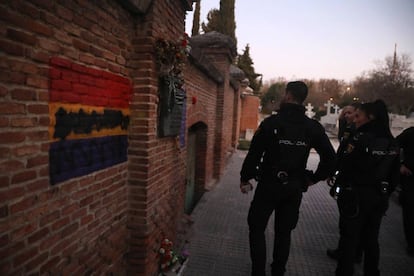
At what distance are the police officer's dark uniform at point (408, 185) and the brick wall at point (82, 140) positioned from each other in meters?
3.36

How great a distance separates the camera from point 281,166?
290 cm

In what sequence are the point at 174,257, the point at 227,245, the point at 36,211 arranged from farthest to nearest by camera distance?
the point at 227,245 → the point at 174,257 → the point at 36,211

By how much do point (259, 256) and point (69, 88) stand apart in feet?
8.13

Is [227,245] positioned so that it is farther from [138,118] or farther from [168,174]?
[138,118]

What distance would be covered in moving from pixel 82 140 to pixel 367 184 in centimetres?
293

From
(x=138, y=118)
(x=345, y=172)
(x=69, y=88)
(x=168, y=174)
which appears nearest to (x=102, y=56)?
(x=69, y=88)

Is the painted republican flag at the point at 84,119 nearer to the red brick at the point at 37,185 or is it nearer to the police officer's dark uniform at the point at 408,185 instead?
the red brick at the point at 37,185

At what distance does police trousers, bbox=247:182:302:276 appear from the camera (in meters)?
2.91

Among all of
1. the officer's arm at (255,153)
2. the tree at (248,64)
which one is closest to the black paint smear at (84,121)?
the officer's arm at (255,153)

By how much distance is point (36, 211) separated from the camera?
167cm

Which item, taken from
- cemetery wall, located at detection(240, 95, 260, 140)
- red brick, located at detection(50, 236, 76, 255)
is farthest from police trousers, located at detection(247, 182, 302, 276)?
cemetery wall, located at detection(240, 95, 260, 140)

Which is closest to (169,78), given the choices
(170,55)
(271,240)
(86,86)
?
(170,55)

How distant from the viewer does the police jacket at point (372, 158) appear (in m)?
3.05

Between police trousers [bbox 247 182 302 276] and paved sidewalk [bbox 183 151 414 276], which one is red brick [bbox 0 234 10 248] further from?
paved sidewalk [bbox 183 151 414 276]
